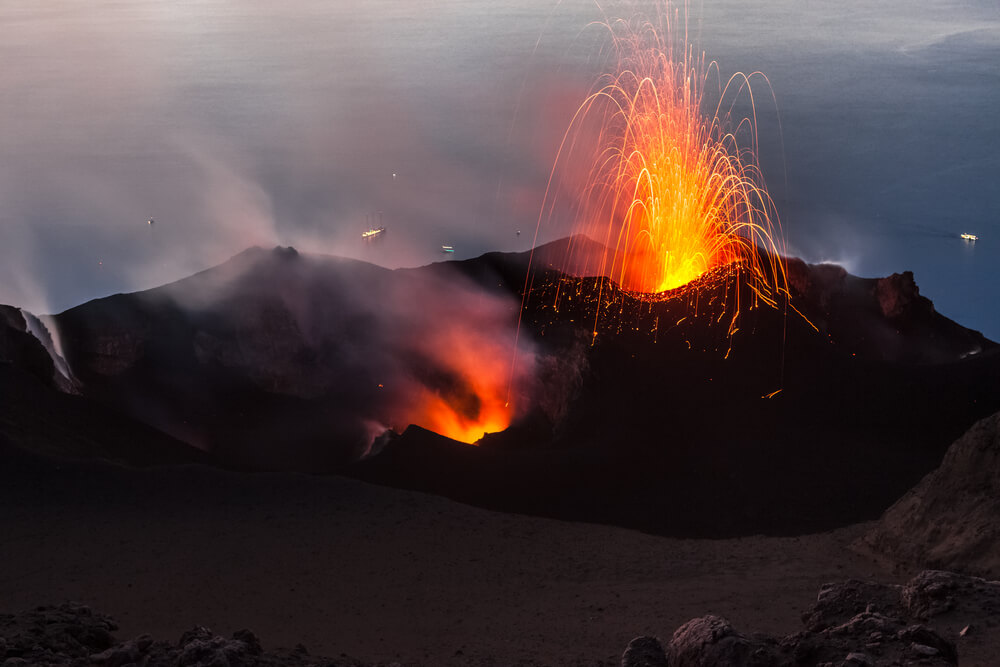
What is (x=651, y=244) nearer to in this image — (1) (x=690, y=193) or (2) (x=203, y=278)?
(1) (x=690, y=193)

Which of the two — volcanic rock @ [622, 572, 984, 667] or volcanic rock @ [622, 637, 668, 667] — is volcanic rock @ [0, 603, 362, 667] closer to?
volcanic rock @ [622, 637, 668, 667]

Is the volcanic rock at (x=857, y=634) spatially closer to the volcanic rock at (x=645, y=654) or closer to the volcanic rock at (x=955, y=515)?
the volcanic rock at (x=645, y=654)

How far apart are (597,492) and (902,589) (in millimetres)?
6913

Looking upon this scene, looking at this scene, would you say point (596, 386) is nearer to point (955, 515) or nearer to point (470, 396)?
point (470, 396)

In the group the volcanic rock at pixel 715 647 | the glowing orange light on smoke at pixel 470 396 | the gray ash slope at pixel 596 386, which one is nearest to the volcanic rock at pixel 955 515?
the gray ash slope at pixel 596 386

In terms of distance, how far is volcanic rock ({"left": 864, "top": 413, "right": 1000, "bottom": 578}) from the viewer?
11938 mm

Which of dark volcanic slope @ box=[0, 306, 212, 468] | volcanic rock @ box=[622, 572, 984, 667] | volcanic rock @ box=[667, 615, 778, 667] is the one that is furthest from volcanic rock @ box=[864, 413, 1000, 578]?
dark volcanic slope @ box=[0, 306, 212, 468]

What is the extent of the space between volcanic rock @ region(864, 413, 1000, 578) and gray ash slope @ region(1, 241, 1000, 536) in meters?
1.66

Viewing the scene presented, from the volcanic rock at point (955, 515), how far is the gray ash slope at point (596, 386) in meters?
1.66

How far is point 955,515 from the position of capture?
12.6m

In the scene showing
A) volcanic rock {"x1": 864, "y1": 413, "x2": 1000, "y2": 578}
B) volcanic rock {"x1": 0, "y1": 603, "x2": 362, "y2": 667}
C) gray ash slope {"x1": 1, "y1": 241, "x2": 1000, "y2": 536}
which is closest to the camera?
volcanic rock {"x1": 0, "y1": 603, "x2": 362, "y2": 667}

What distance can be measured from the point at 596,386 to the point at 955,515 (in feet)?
24.9

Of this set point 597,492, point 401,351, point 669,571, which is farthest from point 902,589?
point 401,351

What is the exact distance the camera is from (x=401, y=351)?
2234 centimetres
